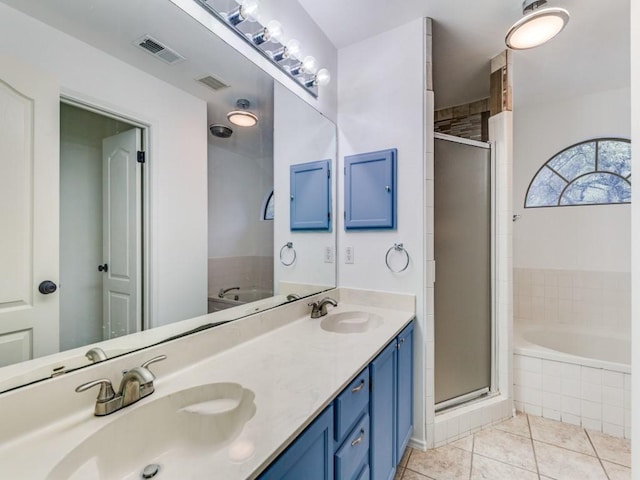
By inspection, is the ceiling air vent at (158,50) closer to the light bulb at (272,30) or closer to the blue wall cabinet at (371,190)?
the light bulb at (272,30)

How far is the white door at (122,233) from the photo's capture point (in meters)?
0.91

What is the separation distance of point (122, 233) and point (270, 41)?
1202 mm

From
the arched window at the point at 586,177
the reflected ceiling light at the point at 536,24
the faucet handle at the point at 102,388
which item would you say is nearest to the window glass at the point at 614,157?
the arched window at the point at 586,177

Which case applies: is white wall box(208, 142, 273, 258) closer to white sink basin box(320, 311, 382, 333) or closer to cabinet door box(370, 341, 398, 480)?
white sink basin box(320, 311, 382, 333)

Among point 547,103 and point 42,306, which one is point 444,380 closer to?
point 42,306

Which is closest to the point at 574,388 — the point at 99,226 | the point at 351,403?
the point at 351,403

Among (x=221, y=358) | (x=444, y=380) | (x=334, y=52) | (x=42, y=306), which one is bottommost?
(x=444, y=380)

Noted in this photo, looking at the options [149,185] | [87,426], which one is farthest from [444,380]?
[149,185]

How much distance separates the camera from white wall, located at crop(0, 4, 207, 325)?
2.49 ft

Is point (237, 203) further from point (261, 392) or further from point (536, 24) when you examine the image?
point (536, 24)

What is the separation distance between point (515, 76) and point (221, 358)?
3.12m

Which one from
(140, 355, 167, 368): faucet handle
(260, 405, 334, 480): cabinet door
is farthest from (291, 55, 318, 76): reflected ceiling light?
(260, 405, 334, 480): cabinet door

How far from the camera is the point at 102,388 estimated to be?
732 mm

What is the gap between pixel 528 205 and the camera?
2.92 metres
